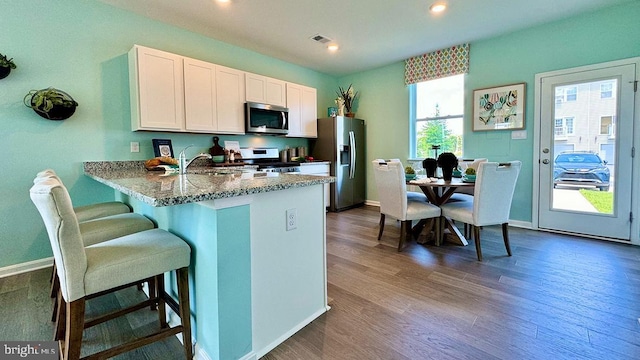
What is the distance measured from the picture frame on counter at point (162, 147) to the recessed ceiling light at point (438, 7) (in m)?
3.32

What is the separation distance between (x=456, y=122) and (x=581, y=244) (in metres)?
2.17

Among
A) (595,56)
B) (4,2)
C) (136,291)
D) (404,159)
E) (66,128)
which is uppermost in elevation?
(4,2)

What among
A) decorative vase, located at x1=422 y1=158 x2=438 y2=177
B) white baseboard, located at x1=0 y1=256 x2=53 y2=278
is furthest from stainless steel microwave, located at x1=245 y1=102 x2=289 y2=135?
white baseboard, located at x1=0 y1=256 x2=53 y2=278

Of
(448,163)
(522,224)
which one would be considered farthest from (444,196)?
(522,224)

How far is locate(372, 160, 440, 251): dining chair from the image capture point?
2.83 meters

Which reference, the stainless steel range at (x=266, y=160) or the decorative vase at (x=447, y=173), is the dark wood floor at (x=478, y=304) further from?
the stainless steel range at (x=266, y=160)

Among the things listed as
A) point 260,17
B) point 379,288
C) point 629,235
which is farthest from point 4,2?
point 629,235

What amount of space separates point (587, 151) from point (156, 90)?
16.1 feet

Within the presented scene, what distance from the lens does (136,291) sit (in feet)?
7.08

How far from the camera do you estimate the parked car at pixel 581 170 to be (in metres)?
3.18

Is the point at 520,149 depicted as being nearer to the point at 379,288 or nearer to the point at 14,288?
the point at 379,288

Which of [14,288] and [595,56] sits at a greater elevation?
[595,56]

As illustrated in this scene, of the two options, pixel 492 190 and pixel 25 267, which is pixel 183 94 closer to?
pixel 25 267

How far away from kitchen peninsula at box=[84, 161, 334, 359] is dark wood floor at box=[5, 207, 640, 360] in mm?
181
